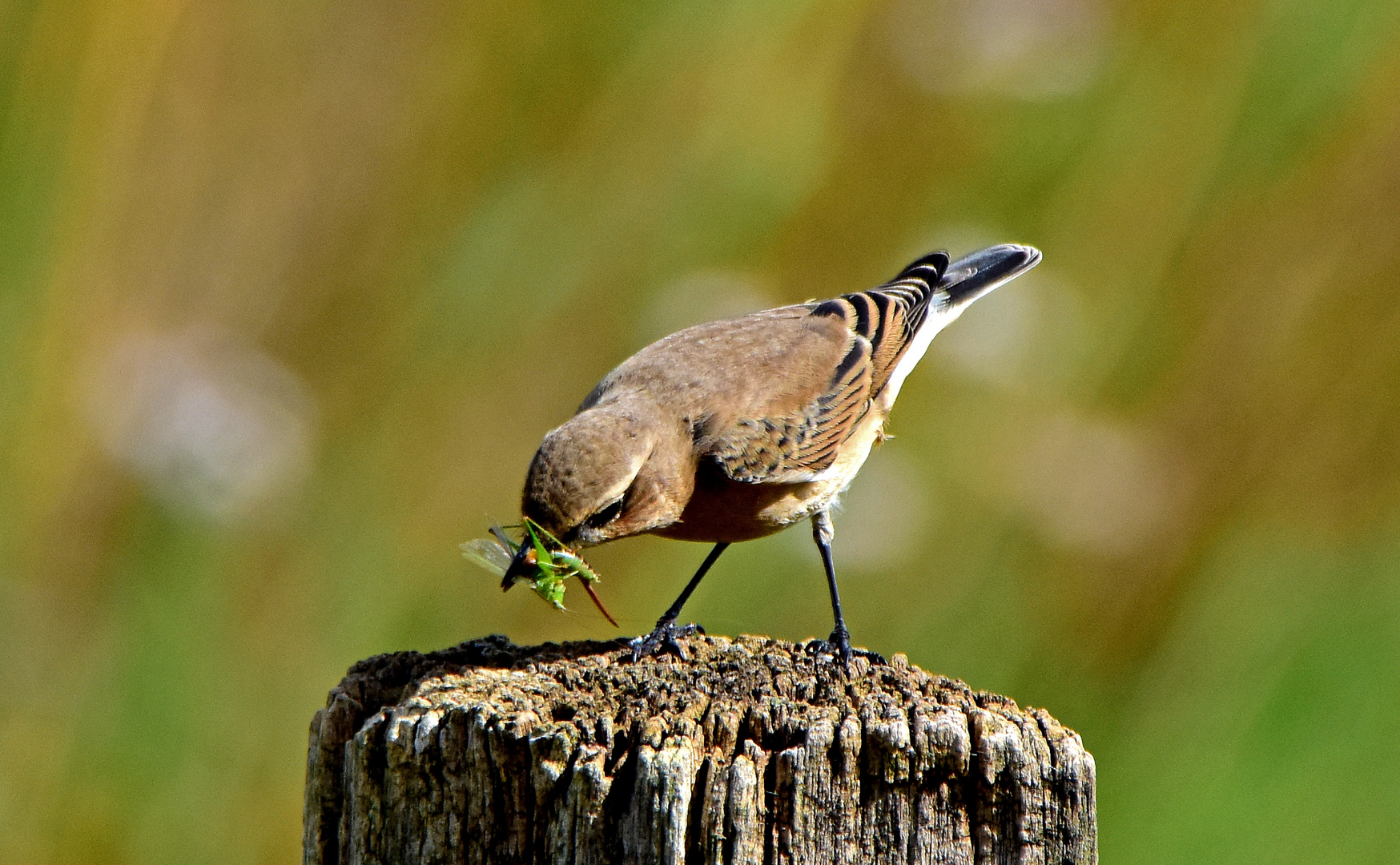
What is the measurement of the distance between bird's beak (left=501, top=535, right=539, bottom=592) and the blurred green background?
193 centimetres

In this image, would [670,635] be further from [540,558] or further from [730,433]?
[730,433]

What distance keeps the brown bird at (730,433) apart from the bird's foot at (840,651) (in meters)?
0.02

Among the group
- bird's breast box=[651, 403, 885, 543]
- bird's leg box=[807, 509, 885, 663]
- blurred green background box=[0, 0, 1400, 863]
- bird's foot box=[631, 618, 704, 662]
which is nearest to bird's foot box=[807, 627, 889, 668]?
bird's leg box=[807, 509, 885, 663]

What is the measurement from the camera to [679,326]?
21.0 ft

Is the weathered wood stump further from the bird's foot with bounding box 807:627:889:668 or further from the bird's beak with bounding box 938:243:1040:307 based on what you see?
the bird's beak with bounding box 938:243:1040:307

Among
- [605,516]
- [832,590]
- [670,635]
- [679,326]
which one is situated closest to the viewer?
[670,635]

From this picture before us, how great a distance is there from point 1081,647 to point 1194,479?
1.14 m

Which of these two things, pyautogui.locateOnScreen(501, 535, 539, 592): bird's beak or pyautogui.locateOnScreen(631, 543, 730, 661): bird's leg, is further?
pyautogui.locateOnScreen(501, 535, 539, 592): bird's beak

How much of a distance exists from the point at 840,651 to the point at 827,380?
1625mm

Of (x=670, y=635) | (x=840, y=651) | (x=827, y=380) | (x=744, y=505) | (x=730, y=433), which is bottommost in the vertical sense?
(x=840, y=651)

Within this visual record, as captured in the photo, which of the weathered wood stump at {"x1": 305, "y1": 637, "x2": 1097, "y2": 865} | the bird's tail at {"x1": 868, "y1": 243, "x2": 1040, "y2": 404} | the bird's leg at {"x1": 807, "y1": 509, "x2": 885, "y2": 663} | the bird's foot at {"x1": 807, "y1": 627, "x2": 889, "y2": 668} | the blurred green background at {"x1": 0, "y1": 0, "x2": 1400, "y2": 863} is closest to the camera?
the weathered wood stump at {"x1": 305, "y1": 637, "x2": 1097, "y2": 865}

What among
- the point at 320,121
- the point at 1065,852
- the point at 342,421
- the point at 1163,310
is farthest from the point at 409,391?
the point at 1065,852

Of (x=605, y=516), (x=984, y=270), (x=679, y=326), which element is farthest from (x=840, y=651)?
(x=984, y=270)

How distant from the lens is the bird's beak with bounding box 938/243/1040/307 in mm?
6438
